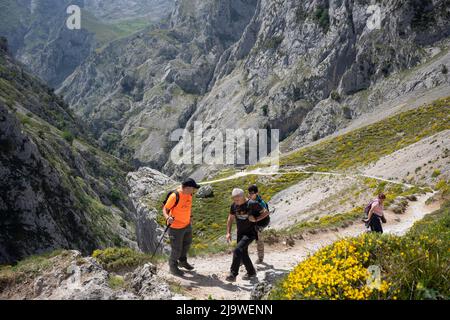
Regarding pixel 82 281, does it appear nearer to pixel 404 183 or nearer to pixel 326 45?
pixel 404 183

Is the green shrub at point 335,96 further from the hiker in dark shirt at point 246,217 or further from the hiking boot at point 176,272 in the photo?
the hiking boot at point 176,272

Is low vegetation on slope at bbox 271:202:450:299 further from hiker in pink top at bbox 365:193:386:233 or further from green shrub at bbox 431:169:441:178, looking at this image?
green shrub at bbox 431:169:441:178

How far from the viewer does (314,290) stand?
269 inches

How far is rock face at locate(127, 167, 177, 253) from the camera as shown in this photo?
139 feet

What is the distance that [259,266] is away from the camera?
13.5 m

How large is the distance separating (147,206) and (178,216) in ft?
127

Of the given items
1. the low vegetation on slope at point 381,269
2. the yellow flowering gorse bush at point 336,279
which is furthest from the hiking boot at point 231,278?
the yellow flowering gorse bush at point 336,279

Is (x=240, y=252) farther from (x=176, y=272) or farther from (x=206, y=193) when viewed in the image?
(x=206, y=193)

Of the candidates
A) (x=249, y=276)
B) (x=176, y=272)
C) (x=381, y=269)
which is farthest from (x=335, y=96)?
(x=381, y=269)

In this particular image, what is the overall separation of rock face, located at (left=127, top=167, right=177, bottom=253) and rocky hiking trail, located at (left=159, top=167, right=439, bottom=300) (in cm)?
1807

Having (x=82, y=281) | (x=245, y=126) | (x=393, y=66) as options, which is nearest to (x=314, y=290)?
(x=82, y=281)

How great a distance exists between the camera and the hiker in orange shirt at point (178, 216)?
1122cm

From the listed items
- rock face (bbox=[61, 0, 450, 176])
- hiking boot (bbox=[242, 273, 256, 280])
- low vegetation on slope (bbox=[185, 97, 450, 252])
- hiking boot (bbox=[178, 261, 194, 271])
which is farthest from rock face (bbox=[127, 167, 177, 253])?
rock face (bbox=[61, 0, 450, 176])

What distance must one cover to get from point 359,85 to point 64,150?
8013cm
